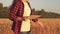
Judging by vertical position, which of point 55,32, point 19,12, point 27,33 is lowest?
point 55,32

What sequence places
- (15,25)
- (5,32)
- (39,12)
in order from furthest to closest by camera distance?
(39,12) < (5,32) < (15,25)

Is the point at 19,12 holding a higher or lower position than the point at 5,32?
higher

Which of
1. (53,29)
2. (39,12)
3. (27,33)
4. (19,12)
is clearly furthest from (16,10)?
(39,12)

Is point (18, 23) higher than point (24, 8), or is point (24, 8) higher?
point (24, 8)

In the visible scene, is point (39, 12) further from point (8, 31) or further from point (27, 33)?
point (27, 33)

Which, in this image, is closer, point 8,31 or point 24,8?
point 24,8

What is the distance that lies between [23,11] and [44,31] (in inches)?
79.5

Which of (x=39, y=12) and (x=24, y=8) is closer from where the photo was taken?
Result: (x=24, y=8)

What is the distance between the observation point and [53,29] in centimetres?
402

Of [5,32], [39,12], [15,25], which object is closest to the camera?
[15,25]

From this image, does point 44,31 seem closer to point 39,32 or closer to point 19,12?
point 39,32

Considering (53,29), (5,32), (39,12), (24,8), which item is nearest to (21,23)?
(24,8)

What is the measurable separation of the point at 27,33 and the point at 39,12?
16.5 ft

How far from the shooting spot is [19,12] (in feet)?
6.52
